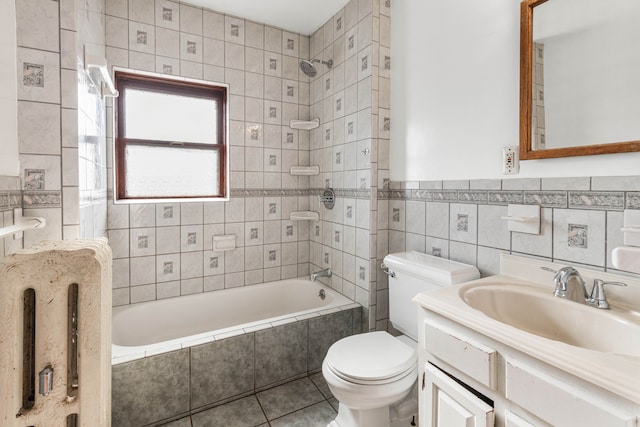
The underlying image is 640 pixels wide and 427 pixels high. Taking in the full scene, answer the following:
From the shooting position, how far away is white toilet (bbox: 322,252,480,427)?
1331 mm

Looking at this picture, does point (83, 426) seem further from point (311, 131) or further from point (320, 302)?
point (311, 131)

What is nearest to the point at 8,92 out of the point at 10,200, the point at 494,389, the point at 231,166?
the point at 10,200

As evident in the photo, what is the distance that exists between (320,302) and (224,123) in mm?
1688

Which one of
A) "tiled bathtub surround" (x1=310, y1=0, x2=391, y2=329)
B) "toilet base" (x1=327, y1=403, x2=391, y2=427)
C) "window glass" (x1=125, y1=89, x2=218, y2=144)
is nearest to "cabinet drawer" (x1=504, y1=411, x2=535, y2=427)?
"toilet base" (x1=327, y1=403, x2=391, y2=427)

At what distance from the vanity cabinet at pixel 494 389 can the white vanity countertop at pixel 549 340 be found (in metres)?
0.03

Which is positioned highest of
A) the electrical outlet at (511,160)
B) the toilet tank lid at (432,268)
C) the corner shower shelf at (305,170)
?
the corner shower shelf at (305,170)

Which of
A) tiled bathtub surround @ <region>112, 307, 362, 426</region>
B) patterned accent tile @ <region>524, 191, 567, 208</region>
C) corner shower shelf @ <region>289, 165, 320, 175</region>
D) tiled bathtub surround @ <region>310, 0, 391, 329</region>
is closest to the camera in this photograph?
patterned accent tile @ <region>524, 191, 567, 208</region>

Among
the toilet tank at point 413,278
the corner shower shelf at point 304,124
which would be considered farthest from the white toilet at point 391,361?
the corner shower shelf at point 304,124

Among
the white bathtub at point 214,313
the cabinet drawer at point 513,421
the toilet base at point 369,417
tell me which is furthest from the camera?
the white bathtub at point 214,313

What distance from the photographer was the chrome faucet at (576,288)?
1036 millimetres

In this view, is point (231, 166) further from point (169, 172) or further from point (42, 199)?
point (42, 199)

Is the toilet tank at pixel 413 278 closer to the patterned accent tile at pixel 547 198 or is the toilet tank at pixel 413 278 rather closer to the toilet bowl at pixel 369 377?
the toilet bowl at pixel 369 377

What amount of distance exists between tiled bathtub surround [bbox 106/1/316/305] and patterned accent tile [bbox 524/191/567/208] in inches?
74.0

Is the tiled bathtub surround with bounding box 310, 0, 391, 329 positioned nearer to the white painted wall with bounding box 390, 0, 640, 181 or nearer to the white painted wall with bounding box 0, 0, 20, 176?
the white painted wall with bounding box 390, 0, 640, 181
